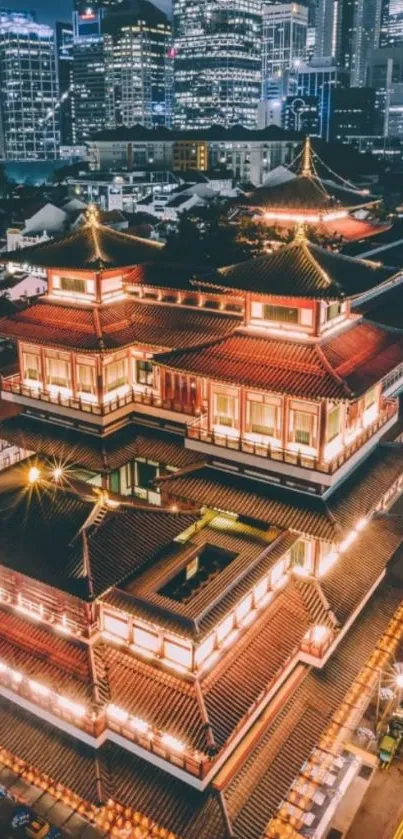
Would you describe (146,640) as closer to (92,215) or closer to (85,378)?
(85,378)

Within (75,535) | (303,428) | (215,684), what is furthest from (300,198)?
(215,684)

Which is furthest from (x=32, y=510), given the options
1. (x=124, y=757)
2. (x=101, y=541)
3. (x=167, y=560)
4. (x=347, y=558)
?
(x=347, y=558)

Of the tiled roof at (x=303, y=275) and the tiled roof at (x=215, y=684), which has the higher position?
the tiled roof at (x=303, y=275)

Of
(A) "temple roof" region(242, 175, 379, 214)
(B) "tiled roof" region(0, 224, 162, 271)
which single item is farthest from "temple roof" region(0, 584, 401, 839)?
(A) "temple roof" region(242, 175, 379, 214)

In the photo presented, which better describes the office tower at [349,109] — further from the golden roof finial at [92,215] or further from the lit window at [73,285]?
the lit window at [73,285]

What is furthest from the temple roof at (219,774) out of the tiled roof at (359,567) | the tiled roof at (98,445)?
the tiled roof at (98,445)

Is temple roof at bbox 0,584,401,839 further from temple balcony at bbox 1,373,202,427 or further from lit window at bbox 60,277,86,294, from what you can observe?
lit window at bbox 60,277,86,294
